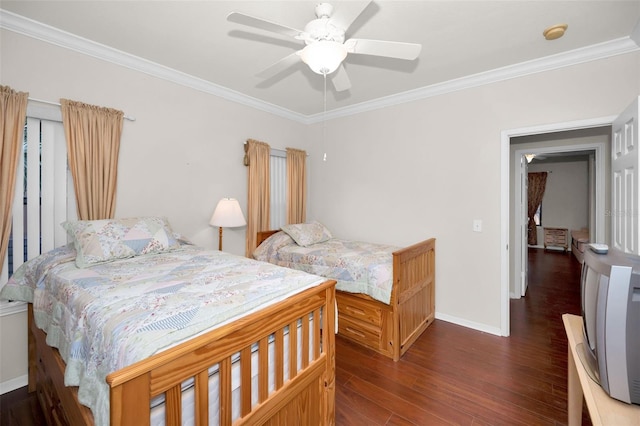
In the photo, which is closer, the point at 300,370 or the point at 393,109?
the point at 300,370

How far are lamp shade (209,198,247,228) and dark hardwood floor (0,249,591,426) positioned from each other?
5.16 ft

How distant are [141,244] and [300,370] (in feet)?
4.89

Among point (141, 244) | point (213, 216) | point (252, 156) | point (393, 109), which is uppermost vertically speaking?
point (393, 109)

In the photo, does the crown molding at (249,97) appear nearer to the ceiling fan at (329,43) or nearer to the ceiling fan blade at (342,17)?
the ceiling fan at (329,43)

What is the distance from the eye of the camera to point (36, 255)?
2.05 m

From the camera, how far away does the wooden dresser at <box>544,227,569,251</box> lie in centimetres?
715

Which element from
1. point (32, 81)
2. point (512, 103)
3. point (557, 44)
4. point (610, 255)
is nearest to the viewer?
point (610, 255)

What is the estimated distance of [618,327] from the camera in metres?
0.86

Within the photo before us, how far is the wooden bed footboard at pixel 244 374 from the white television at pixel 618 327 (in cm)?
106

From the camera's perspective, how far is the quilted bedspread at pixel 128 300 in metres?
0.94

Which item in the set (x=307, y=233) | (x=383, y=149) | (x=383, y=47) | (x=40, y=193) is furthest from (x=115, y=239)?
(x=383, y=149)

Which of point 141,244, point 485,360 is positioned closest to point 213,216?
point 141,244

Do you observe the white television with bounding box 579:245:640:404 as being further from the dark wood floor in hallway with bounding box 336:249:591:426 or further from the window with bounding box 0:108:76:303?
the window with bounding box 0:108:76:303

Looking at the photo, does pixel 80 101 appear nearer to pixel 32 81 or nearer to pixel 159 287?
pixel 32 81
